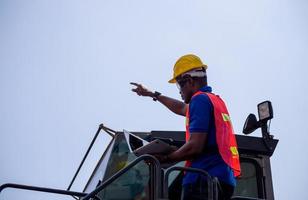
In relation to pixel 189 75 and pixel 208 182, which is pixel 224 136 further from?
pixel 189 75

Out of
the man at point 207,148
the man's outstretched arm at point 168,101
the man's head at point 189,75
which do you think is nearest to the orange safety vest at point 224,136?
the man at point 207,148

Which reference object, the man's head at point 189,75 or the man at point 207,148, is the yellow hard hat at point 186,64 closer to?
the man's head at point 189,75

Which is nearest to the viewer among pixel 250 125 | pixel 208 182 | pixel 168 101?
pixel 208 182

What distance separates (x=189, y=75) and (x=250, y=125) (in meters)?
1.29

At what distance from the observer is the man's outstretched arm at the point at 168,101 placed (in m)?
6.10

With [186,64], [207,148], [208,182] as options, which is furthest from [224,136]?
[186,64]

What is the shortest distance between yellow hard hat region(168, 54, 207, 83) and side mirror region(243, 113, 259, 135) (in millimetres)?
1111

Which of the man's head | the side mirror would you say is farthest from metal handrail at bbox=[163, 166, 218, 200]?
the side mirror

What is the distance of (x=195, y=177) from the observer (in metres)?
4.36

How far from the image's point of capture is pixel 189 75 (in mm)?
4930

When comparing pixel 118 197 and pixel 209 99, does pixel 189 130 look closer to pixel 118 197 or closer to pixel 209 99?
pixel 209 99

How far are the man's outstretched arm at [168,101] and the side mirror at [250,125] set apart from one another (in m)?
0.75

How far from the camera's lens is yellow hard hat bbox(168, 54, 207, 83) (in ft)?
16.3

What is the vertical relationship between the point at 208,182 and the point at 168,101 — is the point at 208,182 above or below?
below
